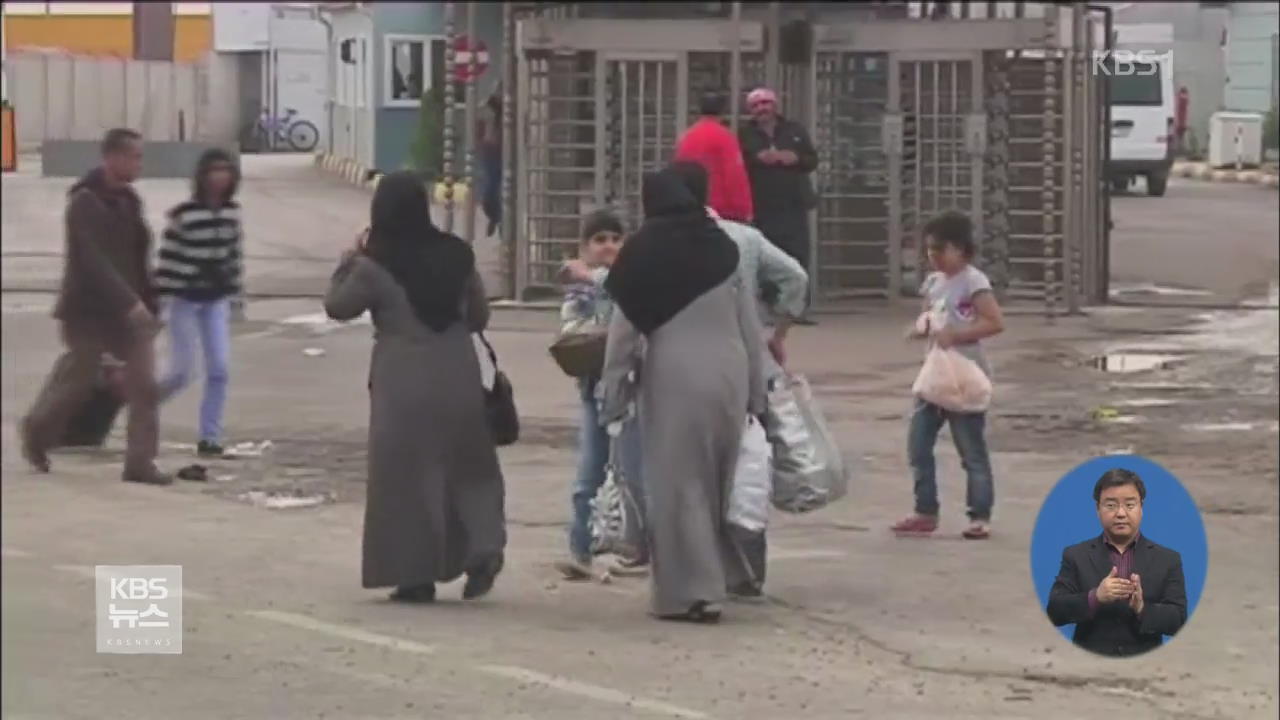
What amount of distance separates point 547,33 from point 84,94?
12.0m

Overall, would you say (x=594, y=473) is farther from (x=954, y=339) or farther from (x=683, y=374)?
(x=954, y=339)

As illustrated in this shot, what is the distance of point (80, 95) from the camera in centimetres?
443

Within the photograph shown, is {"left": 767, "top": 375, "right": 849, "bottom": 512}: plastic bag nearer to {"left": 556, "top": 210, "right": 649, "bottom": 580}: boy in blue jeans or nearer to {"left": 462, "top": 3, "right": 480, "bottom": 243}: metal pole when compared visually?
{"left": 556, "top": 210, "right": 649, "bottom": 580}: boy in blue jeans

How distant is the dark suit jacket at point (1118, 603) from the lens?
266 cm

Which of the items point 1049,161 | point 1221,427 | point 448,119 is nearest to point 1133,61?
point 448,119

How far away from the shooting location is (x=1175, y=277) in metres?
18.8

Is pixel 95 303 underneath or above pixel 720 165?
underneath

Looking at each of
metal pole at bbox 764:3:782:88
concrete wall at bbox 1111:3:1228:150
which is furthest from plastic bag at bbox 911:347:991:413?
metal pole at bbox 764:3:782:88

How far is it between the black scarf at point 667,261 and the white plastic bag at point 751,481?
49cm

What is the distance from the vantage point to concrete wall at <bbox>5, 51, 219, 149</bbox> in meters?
4.37

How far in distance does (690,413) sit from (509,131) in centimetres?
626

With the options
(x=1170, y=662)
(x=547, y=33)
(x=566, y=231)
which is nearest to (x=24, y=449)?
(x=1170, y=662)

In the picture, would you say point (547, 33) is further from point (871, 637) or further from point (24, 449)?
point (871, 637)

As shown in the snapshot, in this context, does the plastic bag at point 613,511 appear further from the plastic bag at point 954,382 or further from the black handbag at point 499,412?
the plastic bag at point 954,382
